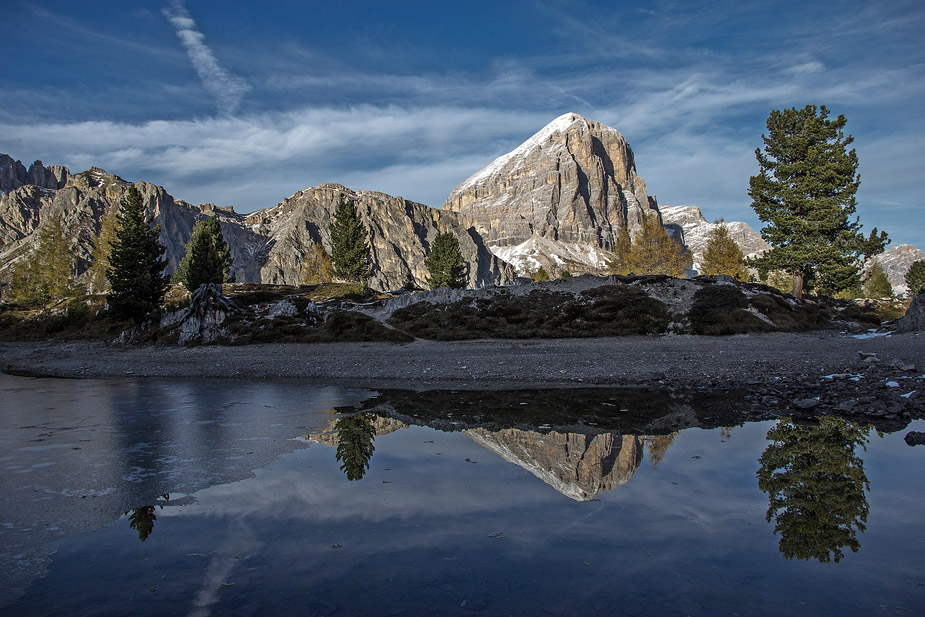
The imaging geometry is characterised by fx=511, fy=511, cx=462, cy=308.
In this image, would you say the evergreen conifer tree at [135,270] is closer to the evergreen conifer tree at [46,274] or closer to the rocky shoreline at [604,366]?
the rocky shoreline at [604,366]

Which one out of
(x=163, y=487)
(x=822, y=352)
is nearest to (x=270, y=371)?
(x=163, y=487)

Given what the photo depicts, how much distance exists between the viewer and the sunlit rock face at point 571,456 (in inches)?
316

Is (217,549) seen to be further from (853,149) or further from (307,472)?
(853,149)

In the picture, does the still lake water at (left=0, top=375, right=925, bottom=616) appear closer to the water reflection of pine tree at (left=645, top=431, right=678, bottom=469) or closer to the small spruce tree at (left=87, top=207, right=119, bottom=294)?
the water reflection of pine tree at (left=645, top=431, right=678, bottom=469)

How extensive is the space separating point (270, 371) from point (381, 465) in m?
17.4

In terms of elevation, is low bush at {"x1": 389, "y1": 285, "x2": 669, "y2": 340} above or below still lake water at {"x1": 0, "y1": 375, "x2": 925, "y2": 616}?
above

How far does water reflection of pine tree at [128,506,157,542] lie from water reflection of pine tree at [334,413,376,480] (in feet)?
9.24

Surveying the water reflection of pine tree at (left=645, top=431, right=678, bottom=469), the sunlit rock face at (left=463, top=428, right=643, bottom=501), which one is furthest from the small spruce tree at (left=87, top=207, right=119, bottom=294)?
the water reflection of pine tree at (left=645, top=431, right=678, bottom=469)

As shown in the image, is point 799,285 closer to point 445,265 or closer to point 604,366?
point 604,366

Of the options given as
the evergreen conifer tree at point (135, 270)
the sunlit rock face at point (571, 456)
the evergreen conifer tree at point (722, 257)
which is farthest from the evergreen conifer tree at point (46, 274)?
the evergreen conifer tree at point (722, 257)

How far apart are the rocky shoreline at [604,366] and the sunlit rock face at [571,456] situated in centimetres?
599

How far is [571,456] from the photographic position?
9.43 metres

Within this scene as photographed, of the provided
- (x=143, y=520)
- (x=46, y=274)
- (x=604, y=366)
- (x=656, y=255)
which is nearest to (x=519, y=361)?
(x=604, y=366)

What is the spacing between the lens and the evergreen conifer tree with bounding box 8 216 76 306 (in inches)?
2727
